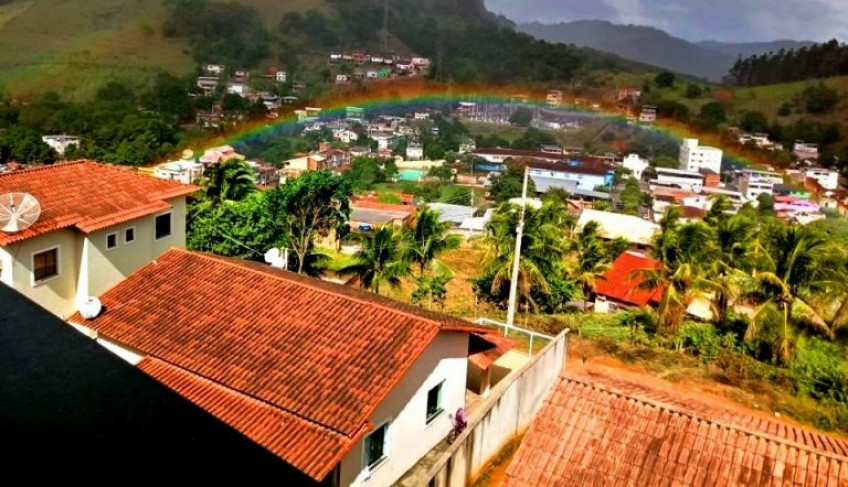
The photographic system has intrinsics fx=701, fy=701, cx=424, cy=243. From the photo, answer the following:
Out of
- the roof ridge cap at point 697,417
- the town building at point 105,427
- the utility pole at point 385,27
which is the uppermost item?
the utility pole at point 385,27

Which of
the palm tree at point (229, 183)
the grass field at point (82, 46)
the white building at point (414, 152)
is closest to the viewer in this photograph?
the palm tree at point (229, 183)

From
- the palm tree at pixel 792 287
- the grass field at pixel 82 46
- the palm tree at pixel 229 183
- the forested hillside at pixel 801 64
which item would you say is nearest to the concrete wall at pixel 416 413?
the palm tree at pixel 792 287

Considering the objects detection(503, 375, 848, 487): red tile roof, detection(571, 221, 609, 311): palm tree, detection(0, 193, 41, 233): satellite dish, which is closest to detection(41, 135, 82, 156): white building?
detection(571, 221, 609, 311): palm tree

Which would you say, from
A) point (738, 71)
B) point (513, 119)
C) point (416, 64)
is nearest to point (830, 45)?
point (738, 71)

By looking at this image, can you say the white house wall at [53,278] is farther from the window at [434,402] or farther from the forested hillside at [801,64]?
the forested hillside at [801,64]

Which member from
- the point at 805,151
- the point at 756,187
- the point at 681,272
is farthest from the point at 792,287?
the point at 805,151

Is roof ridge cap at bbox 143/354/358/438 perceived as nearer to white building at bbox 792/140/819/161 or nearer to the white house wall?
the white house wall
